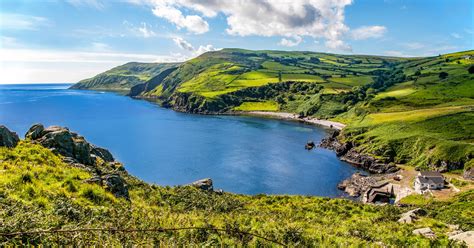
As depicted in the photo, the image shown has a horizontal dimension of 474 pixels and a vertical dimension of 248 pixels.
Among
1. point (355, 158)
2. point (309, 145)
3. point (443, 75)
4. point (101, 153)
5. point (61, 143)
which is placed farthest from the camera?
point (443, 75)

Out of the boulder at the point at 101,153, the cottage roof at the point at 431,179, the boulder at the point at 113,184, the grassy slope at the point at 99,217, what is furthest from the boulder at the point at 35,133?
the cottage roof at the point at 431,179

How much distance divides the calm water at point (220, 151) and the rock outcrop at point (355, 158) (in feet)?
14.0

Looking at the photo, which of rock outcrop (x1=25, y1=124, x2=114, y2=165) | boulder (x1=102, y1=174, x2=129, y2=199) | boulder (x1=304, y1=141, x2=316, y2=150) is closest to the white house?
boulder (x1=304, y1=141, x2=316, y2=150)

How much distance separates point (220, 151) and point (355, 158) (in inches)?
1899

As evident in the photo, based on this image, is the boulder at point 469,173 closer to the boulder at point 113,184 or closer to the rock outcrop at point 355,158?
the rock outcrop at point 355,158

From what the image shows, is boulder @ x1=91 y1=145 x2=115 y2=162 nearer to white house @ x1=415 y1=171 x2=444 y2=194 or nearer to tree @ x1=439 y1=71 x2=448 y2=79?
white house @ x1=415 y1=171 x2=444 y2=194

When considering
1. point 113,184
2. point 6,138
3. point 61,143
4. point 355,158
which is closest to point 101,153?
point 61,143

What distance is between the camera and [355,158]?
110m

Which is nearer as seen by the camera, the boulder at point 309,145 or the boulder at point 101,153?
the boulder at point 101,153

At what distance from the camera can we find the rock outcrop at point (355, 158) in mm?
98312

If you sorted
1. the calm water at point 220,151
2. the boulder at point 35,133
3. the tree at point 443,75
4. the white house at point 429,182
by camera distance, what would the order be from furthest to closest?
1. the tree at point 443,75
2. the calm water at point 220,151
3. the white house at point 429,182
4. the boulder at point 35,133

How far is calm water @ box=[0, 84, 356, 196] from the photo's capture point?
87.6 m

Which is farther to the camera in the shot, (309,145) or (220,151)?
(309,145)

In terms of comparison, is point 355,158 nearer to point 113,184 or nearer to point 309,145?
point 309,145
